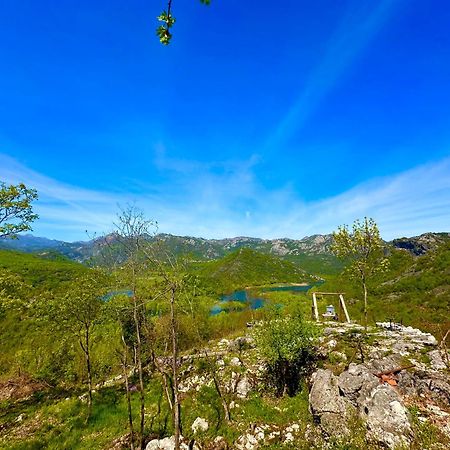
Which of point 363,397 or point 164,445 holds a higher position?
point 363,397

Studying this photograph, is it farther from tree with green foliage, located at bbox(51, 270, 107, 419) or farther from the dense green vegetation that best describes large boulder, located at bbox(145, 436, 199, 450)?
tree with green foliage, located at bbox(51, 270, 107, 419)

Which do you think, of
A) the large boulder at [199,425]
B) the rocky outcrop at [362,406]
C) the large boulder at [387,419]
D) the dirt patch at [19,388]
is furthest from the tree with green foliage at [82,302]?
the large boulder at [387,419]

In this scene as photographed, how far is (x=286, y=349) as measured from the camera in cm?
1528

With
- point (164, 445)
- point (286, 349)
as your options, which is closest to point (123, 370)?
point (164, 445)

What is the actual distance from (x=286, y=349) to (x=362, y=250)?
10044 millimetres

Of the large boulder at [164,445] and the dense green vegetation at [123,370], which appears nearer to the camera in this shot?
the large boulder at [164,445]

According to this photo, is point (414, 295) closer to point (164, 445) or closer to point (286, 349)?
point (286, 349)

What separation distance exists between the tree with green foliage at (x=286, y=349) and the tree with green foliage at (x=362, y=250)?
5.95 meters

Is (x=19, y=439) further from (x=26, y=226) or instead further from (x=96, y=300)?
(x=26, y=226)

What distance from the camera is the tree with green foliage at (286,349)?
15602 millimetres

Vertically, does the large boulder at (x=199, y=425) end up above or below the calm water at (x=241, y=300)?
above

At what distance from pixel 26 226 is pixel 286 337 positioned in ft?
52.6

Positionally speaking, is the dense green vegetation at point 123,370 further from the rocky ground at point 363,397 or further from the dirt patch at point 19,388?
the rocky ground at point 363,397

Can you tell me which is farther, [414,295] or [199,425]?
[414,295]
